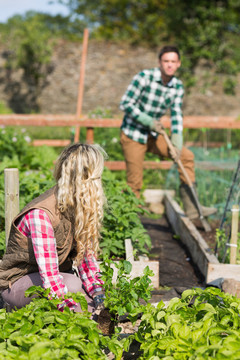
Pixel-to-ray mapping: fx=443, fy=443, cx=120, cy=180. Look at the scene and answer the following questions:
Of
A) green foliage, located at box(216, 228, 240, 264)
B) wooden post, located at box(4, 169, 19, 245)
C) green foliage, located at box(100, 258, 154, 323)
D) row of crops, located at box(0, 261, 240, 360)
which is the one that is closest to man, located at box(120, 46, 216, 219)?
green foliage, located at box(216, 228, 240, 264)

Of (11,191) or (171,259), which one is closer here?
(11,191)

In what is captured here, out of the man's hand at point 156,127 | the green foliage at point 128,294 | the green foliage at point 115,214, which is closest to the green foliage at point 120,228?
the green foliage at point 115,214

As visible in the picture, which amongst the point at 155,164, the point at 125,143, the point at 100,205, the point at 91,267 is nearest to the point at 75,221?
the point at 100,205

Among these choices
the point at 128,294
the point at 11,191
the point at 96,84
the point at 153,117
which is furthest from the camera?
the point at 96,84

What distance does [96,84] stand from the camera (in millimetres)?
13734

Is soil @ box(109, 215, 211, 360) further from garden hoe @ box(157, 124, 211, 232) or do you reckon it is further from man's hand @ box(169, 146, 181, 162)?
man's hand @ box(169, 146, 181, 162)

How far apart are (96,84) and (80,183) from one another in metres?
12.0

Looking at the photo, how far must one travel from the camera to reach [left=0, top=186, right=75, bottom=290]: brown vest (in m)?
2.14

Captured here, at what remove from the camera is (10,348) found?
1.47 metres

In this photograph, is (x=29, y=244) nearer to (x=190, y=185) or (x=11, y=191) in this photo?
(x=11, y=191)

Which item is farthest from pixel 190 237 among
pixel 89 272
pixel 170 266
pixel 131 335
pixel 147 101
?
pixel 131 335

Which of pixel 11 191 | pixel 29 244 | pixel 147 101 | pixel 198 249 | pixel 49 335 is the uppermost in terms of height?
pixel 147 101

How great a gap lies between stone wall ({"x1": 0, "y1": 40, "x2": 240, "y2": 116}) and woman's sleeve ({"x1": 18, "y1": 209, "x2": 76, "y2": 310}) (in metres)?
11.6

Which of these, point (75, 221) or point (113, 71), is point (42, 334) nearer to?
point (75, 221)
